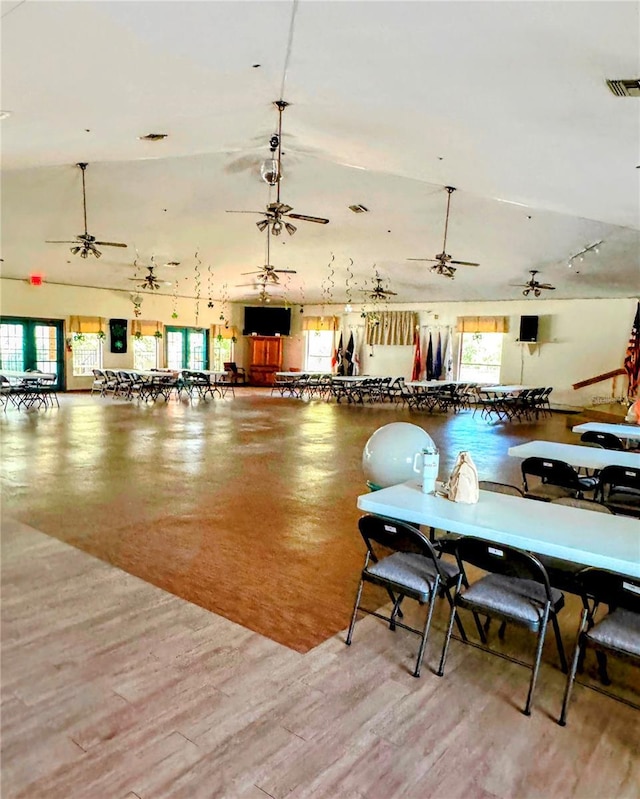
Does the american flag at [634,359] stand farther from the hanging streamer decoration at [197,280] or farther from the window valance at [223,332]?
the window valance at [223,332]

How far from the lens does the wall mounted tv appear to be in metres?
18.8

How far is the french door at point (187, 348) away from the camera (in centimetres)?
1734

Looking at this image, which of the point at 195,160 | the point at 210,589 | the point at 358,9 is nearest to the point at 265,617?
the point at 210,589

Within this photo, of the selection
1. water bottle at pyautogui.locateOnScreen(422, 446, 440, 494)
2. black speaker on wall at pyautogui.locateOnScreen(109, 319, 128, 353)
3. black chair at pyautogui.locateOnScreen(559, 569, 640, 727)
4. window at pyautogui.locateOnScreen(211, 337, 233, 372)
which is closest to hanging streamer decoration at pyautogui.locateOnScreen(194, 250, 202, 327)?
window at pyautogui.locateOnScreen(211, 337, 233, 372)

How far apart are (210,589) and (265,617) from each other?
1.53ft

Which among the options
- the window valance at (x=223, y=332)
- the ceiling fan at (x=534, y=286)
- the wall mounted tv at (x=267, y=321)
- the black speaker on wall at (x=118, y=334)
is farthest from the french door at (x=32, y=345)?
the ceiling fan at (x=534, y=286)

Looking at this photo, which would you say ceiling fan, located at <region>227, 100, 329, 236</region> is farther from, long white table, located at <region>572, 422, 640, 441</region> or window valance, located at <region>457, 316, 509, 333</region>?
window valance, located at <region>457, 316, 509, 333</region>

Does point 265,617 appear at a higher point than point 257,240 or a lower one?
lower

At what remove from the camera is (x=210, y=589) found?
325cm

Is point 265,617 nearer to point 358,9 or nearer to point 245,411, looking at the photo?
point 358,9

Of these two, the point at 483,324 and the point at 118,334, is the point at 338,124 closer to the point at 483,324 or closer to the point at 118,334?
the point at 483,324

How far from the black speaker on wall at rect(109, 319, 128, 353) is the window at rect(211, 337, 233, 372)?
3.16 metres

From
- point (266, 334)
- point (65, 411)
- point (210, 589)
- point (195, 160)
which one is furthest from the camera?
point (266, 334)

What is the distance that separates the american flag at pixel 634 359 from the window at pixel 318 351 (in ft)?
29.1
